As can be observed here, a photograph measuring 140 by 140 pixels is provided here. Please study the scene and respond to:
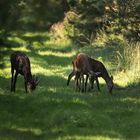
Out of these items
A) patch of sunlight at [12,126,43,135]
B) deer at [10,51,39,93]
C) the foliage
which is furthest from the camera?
the foliage

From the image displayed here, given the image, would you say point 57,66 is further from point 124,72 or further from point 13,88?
point 13,88

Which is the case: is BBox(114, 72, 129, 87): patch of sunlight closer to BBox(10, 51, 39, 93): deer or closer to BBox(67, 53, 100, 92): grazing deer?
BBox(67, 53, 100, 92): grazing deer

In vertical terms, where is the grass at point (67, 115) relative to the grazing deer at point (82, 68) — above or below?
below

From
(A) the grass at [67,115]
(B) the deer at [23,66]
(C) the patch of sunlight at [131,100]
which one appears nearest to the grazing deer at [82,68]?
(A) the grass at [67,115]

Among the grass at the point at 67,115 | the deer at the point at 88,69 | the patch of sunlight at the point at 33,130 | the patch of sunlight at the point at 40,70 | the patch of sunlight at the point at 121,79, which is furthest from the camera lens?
the patch of sunlight at the point at 40,70

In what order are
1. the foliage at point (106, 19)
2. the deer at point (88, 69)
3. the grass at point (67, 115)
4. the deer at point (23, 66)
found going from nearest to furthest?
the grass at point (67, 115) → the deer at point (23, 66) → the deer at point (88, 69) → the foliage at point (106, 19)

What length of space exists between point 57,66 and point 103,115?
15104 millimetres

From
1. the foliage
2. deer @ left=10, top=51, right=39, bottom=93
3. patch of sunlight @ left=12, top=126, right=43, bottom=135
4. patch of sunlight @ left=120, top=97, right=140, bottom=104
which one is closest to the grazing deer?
deer @ left=10, top=51, right=39, bottom=93

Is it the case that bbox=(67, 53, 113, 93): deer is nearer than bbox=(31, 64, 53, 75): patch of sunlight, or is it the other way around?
bbox=(67, 53, 113, 93): deer

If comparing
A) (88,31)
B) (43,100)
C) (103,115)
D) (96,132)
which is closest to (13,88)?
(43,100)

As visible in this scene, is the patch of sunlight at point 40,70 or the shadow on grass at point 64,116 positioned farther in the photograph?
the patch of sunlight at point 40,70

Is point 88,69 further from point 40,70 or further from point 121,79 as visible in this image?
point 40,70

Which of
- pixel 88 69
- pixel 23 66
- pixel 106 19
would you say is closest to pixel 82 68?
pixel 88 69

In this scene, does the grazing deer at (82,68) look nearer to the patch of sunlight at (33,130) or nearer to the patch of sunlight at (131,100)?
the patch of sunlight at (131,100)
